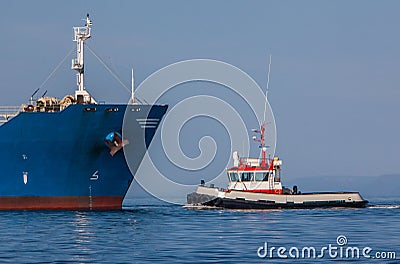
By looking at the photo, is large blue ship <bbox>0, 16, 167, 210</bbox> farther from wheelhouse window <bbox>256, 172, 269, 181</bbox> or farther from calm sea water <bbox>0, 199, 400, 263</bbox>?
wheelhouse window <bbox>256, 172, 269, 181</bbox>

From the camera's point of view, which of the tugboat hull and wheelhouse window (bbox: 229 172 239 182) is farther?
wheelhouse window (bbox: 229 172 239 182)

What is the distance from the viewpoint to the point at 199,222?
46219 millimetres

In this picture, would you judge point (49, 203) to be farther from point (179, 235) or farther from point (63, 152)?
point (179, 235)

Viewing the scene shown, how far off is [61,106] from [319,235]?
73.4 ft

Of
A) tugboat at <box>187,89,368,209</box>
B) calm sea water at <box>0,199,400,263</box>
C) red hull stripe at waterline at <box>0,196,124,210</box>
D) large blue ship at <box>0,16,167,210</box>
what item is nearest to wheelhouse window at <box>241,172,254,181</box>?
tugboat at <box>187,89,368,209</box>

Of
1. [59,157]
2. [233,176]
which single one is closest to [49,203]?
[59,157]

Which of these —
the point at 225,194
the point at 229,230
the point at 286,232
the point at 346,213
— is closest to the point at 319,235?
the point at 286,232

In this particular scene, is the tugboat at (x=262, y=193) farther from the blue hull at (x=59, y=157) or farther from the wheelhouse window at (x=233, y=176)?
the blue hull at (x=59, y=157)

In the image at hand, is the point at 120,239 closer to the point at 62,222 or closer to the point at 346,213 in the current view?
the point at 62,222

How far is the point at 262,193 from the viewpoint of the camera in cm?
5788

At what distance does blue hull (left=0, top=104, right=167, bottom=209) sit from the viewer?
2063 inches

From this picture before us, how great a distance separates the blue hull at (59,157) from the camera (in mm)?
52406

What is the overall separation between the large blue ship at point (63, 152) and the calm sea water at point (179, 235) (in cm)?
145

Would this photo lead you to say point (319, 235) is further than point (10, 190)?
No
